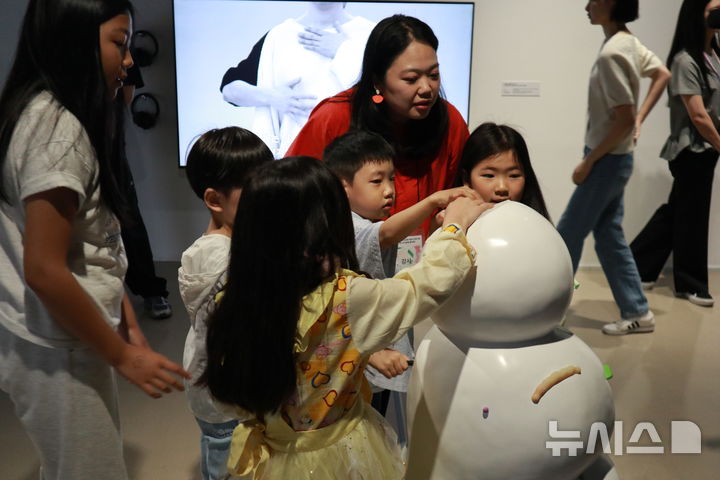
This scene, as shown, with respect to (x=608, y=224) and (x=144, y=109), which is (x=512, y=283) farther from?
(x=144, y=109)

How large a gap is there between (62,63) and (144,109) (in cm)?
318

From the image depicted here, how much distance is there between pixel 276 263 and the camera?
3.74 feet

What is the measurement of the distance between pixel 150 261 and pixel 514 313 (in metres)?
2.56

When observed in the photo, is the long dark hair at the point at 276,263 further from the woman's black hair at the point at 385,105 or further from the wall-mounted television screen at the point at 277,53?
the wall-mounted television screen at the point at 277,53

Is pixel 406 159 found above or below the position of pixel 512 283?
above

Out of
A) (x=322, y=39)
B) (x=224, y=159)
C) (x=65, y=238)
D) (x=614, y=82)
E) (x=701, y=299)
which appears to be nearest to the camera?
(x=65, y=238)

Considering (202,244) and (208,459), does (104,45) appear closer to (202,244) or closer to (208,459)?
(202,244)

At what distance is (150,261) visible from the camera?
11.3 ft

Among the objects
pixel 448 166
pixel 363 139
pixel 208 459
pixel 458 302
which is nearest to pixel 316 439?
pixel 458 302

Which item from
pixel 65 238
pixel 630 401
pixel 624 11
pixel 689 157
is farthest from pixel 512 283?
pixel 689 157

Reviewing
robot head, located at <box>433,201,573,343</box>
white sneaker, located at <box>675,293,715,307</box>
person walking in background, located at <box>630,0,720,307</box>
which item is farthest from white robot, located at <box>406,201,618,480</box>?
white sneaker, located at <box>675,293,715,307</box>

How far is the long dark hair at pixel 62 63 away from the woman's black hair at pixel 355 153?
0.57 metres

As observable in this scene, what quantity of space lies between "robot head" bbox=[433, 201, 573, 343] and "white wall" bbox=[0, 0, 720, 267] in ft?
9.70

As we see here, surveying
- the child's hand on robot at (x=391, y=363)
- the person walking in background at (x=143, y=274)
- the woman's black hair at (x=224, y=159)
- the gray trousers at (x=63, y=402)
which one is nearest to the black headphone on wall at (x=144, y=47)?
the person walking in background at (x=143, y=274)
